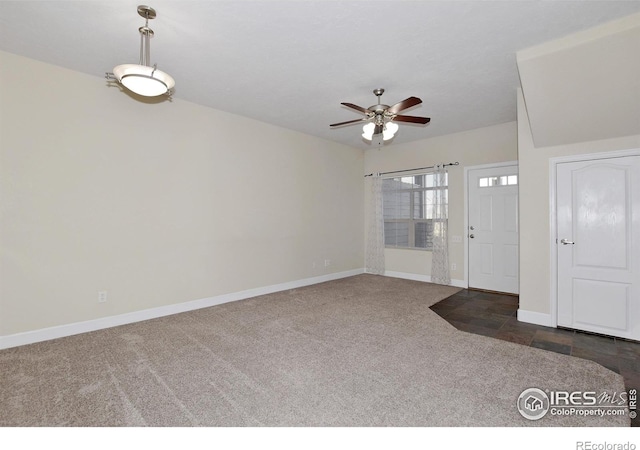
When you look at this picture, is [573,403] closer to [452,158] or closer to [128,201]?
[452,158]

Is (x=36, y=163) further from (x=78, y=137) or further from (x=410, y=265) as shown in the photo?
(x=410, y=265)

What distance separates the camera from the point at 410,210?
6.40 m

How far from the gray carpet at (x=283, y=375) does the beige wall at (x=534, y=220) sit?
3.45 feet

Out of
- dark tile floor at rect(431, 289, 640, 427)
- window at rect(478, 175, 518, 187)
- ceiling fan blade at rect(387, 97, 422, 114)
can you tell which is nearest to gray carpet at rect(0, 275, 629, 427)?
dark tile floor at rect(431, 289, 640, 427)

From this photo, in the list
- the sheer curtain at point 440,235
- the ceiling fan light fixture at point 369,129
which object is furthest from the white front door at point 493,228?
the ceiling fan light fixture at point 369,129

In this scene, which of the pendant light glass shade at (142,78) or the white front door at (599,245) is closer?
the pendant light glass shade at (142,78)

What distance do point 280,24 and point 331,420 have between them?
303cm

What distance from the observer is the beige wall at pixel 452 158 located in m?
5.14

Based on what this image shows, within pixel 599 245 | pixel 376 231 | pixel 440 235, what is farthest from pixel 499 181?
pixel 376 231

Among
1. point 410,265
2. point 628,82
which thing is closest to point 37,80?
point 628,82

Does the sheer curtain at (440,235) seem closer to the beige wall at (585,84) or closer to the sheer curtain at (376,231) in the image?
the sheer curtain at (376,231)

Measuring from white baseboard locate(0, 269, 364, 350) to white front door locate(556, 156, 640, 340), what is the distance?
397 centimetres

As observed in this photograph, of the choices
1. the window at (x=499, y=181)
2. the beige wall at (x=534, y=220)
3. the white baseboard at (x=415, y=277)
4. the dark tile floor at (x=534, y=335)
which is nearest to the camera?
the dark tile floor at (x=534, y=335)

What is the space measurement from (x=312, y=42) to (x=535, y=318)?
4.04 metres
